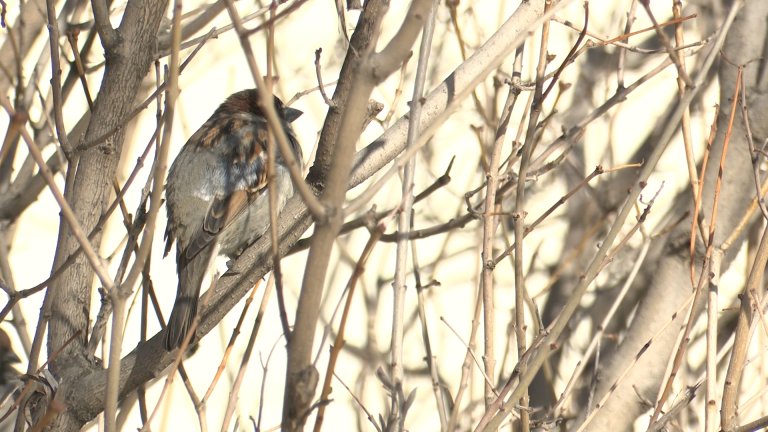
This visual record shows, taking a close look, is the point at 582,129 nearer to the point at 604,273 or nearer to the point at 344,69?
the point at 344,69

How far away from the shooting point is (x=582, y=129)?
9.39ft

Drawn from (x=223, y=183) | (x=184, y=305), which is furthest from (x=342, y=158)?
(x=223, y=183)

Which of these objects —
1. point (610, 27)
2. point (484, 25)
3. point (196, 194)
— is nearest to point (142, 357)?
point (196, 194)

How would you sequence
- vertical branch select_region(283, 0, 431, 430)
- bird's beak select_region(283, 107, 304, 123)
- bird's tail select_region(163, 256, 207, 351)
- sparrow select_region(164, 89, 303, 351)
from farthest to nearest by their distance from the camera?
bird's beak select_region(283, 107, 304, 123) → sparrow select_region(164, 89, 303, 351) → bird's tail select_region(163, 256, 207, 351) → vertical branch select_region(283, 0, 431, 430)

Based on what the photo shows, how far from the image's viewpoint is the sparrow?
130 inches

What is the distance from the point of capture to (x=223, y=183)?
11.2 feet

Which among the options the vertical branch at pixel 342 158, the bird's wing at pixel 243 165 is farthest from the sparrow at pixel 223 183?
the vertical branch at pixel 342 158

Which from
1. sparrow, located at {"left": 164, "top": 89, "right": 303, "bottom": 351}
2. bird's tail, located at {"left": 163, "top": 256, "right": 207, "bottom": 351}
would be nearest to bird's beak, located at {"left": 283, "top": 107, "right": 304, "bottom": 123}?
sparrow, located at {"left": 164, "top": 89, "right": 303, "bottom": 351}

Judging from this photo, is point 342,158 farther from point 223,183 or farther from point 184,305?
point 223,183

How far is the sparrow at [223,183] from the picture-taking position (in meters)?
3.30

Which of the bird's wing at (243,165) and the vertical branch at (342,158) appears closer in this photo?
the vertical branch at (342,158)

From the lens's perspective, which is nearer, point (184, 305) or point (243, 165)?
point (184, 305)

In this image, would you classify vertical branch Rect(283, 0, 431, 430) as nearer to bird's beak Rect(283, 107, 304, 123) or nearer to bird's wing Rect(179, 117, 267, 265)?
bird's wing Rect(179, 117, 267, 265)

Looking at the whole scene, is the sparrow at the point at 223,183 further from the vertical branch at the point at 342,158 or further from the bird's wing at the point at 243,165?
the vertical branch at the point at 342,158
